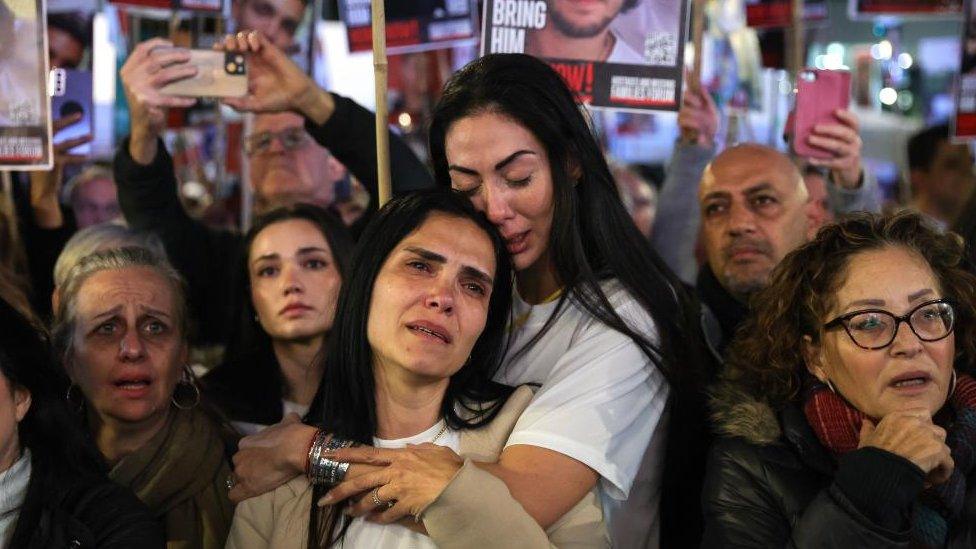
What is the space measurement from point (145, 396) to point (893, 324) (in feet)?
6.03

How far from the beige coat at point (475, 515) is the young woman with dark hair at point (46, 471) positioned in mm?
237

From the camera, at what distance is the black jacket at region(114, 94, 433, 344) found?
370cm

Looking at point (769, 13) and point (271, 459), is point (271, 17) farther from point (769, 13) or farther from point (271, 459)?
point (271, 459)

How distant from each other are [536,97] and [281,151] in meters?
2.46

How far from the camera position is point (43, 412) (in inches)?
106

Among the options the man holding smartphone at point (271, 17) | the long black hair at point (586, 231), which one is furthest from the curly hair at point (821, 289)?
the man holding smartphone at point (271, 17)

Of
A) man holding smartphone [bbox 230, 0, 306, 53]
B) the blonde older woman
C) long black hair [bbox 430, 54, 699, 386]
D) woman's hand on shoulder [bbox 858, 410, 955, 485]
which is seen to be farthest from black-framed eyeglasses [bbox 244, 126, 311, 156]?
woman's hand on shoulder [bbox 858, 410, 955, 485]

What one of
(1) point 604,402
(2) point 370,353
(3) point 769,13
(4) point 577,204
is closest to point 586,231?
(4) point 577,204

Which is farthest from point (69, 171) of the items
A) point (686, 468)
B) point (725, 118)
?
point (686, 468)

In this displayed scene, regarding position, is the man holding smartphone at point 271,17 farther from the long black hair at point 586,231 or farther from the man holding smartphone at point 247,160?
the long black hair at point 586,231

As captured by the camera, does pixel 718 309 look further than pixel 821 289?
Yes

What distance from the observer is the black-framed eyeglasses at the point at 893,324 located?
2.59 metres

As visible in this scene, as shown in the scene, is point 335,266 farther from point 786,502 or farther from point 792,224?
point 786,502

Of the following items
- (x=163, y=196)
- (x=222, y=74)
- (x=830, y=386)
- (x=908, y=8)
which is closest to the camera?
(x=830, y=386)
